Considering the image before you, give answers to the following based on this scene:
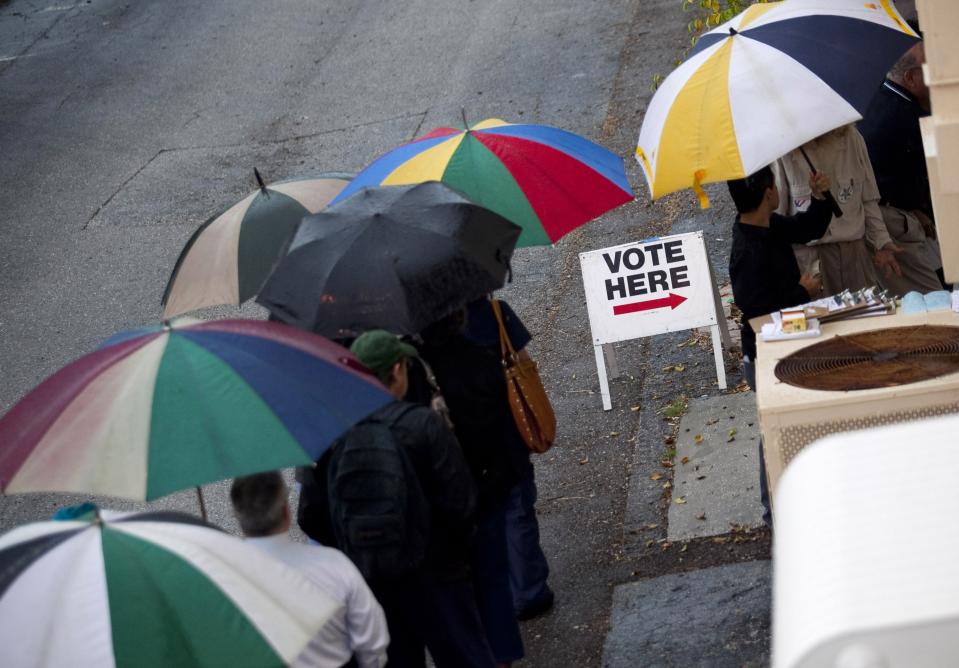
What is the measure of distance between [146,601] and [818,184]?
13.8 feet

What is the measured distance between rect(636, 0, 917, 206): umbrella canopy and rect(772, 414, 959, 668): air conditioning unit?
11.6 ft

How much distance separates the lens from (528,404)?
5574 millimetres

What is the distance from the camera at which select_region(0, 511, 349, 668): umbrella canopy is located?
11.1 feet

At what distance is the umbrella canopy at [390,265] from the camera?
206 inches

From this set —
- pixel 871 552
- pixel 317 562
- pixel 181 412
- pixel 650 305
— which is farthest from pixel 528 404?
pixel 871 552

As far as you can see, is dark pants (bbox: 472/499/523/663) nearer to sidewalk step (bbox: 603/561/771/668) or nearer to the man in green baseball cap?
sidewalk step (bbox: 603/561/771/668)

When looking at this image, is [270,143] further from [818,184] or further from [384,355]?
[384,355]

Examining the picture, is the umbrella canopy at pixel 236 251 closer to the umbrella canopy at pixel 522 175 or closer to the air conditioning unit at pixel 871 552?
the umbrella canopy at pixel 522 175

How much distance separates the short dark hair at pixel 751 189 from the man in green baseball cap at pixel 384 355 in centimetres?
205

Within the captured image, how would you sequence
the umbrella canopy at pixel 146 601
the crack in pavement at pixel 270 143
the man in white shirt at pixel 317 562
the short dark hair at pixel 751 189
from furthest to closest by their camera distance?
the crack in pavement at pixel 270 143
the short dark hair at pixel 751 189
the man in white shirt at pixel 317 562
the umbrella canopy at pixel 146 601

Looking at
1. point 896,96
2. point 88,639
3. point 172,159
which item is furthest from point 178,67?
point 88,639

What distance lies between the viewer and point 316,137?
46.0ft

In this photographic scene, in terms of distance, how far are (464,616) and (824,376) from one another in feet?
5.70

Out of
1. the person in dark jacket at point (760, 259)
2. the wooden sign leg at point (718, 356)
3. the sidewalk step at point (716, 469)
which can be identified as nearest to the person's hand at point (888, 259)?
the person in dark jacket at point (760, 259)
